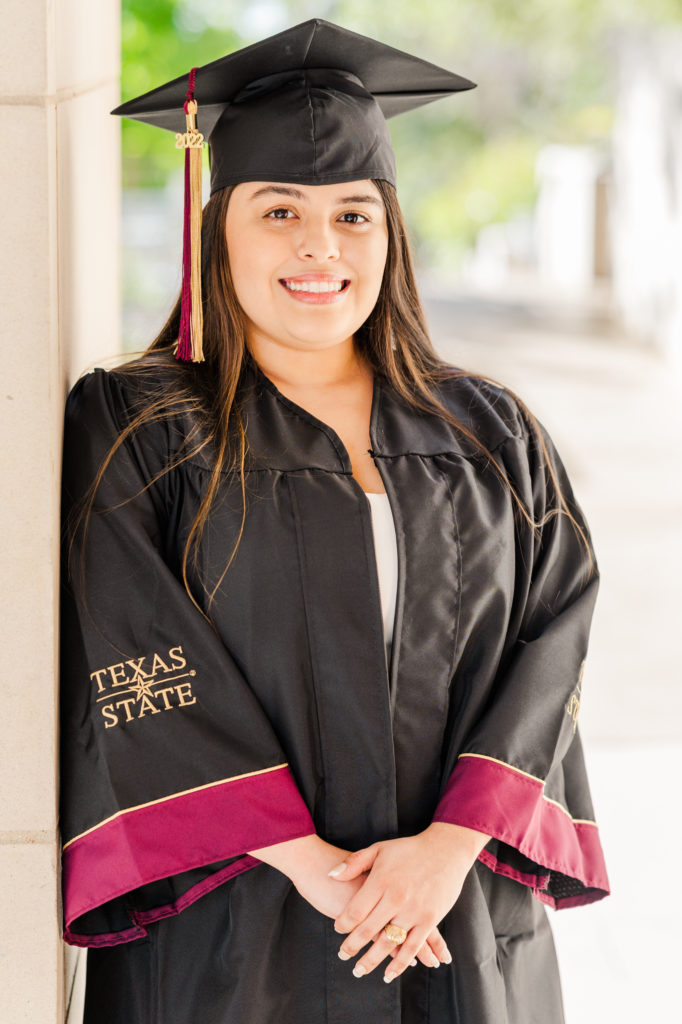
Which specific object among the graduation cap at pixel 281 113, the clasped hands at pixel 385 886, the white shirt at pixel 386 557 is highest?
the graduation cap at pixel 281 113

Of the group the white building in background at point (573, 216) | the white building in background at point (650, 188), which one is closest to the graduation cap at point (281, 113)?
the white building in background at point (650, 188)

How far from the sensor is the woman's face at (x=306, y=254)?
1.67 m

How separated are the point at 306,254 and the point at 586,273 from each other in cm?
2210

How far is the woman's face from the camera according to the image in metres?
1.67

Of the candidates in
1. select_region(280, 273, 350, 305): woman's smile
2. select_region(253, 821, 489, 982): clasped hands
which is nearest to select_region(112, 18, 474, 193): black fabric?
select_region(280, 273, 350, 305): woman's smile

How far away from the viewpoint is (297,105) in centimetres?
166

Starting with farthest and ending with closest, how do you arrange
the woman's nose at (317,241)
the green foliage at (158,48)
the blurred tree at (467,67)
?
1. the blurred tree at (467,67)
2. the green foliage at (158,48)
3. the woman's nose at (317,241)

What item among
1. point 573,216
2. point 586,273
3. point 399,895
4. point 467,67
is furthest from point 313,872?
point 573,216

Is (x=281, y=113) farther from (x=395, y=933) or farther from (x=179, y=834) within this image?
(x=395, y=933)

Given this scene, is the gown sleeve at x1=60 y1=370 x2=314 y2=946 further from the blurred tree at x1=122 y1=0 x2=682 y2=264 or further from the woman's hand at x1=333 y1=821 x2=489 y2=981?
the blurred tree at x1=122 y1=0 x2=682 y2=264

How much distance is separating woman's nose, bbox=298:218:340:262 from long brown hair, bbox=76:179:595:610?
127mm

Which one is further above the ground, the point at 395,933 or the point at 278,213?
the point at 278,213

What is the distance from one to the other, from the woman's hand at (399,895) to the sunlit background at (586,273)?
92 centimetres

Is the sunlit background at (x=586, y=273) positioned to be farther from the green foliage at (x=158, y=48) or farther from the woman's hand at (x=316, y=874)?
the woman's hand at (x=316, y=874)
